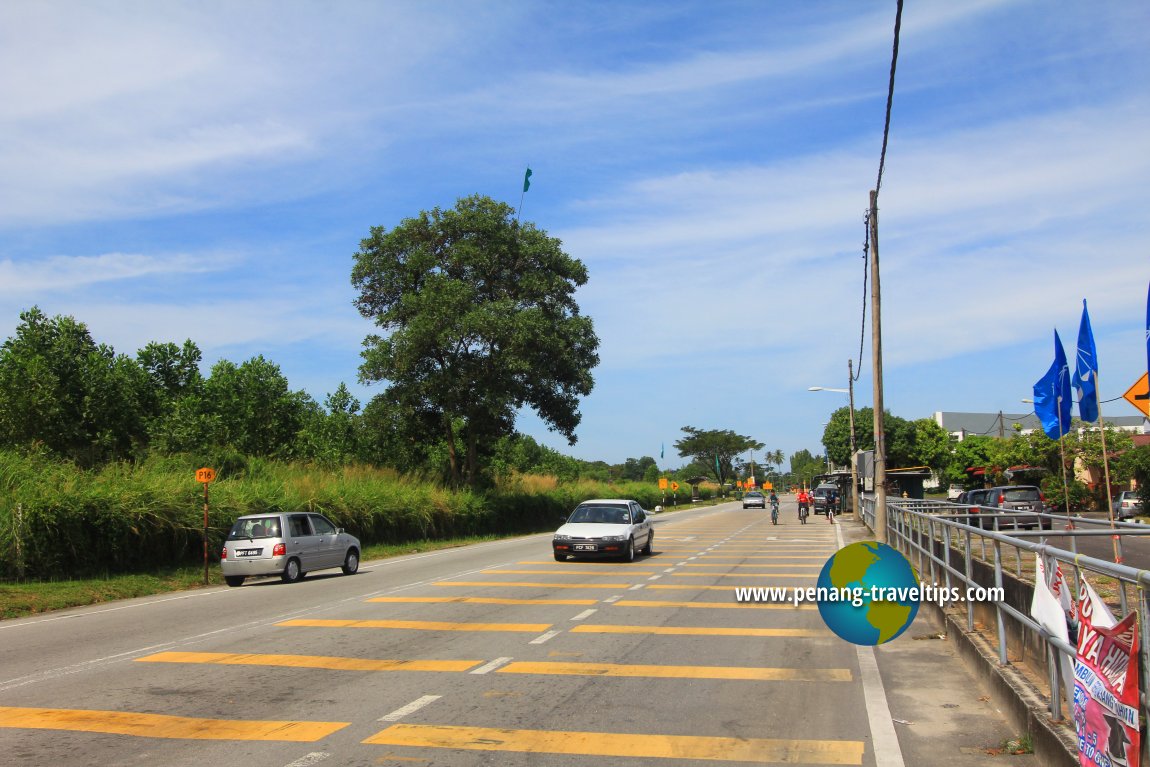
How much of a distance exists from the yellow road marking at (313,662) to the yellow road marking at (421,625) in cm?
210

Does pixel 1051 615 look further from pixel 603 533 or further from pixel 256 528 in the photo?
pixel 256 528

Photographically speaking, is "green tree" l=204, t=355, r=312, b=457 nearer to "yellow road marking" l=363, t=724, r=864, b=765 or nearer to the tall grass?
the tall grass

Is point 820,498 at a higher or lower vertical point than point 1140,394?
lower

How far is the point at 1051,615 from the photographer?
580 cm

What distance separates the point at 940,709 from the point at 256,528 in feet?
49.7

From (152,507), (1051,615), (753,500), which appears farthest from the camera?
(753,500)

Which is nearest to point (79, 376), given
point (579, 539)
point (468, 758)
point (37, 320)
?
point (37, 320)

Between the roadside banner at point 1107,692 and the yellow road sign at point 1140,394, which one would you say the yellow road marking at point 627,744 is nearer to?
the roadside banner at point 1107,692

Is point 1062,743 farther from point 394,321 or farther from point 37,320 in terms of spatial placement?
point 37,320

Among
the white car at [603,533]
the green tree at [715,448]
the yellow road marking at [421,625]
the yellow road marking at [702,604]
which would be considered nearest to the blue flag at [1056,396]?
the white car at [603,533]

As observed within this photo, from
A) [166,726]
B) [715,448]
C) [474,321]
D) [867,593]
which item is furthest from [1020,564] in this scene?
[715,448]

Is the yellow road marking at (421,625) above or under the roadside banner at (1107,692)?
under

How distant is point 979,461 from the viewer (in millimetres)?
79438

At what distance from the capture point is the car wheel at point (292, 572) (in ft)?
61.6
